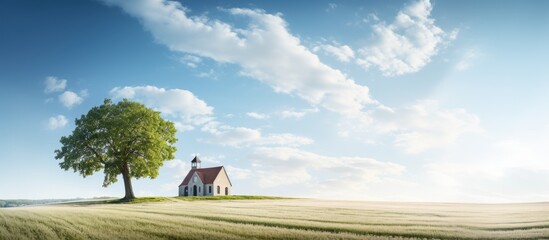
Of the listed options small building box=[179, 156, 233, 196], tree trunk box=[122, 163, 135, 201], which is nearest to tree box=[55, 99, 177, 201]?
tree trunk box=[122, 163, 135, 201]

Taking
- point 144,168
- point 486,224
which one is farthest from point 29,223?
point 144,168

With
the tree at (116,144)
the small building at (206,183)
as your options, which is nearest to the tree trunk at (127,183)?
the tree at (116,144)

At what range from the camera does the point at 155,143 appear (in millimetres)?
68750

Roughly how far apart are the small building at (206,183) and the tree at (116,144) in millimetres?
37848

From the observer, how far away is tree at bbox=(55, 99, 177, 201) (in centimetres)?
6756

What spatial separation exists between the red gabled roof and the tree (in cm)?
3841

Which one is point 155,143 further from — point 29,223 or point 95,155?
point 29,223

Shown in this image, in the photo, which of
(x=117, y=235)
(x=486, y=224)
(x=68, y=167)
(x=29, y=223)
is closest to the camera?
(x=117, y=235)

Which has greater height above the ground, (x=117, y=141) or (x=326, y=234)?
(x=117, y=141)

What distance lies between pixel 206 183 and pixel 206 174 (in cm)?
287

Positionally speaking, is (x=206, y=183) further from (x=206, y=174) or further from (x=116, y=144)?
(x=116, y=144)

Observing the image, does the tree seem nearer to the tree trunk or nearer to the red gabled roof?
the tree trunk

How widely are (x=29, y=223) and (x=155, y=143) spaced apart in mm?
42503

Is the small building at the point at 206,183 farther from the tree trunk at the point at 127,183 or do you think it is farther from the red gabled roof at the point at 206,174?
the tree trunk at the point at 127,183
